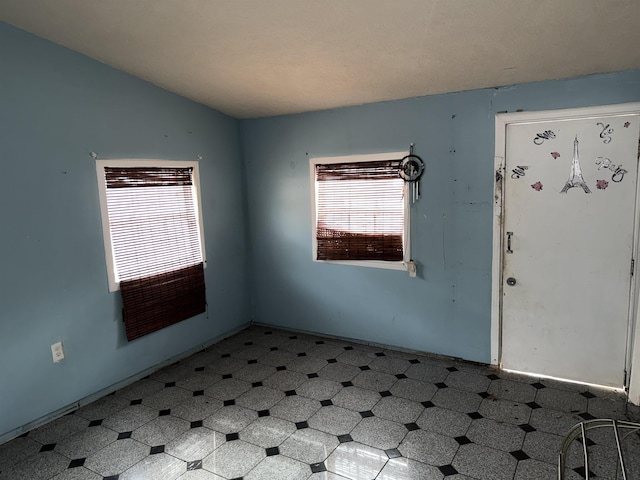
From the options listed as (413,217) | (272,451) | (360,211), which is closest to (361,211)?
(360,211)

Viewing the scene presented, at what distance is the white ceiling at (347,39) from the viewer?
244cm

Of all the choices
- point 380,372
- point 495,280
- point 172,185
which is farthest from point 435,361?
point 172,185

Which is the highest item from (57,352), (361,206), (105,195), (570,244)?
(105,195)

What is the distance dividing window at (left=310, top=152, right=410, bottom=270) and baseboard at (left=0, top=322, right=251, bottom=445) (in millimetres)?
1499

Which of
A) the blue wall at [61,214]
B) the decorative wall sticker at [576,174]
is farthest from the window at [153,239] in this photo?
the decorative wall sticker at [576,174]

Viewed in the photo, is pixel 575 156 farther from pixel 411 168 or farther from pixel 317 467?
pixel 317 467

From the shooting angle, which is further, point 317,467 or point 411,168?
point 411,168

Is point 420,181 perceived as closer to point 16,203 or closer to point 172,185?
point 172,185

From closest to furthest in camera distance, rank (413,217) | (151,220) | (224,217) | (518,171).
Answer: (518,171)
(151,220)
(413,217)
(224,217)

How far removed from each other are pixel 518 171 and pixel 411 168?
0.90m

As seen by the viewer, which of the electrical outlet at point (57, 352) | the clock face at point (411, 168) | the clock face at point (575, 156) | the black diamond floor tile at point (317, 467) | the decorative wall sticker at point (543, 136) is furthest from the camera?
the clock face at point (411, 168)

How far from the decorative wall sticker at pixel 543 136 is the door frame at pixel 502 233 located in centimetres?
10

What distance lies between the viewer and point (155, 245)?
12.9 ft

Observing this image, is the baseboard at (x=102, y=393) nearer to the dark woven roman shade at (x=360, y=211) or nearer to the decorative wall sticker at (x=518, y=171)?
the dark woven roman shade at (x=360, y=211)
